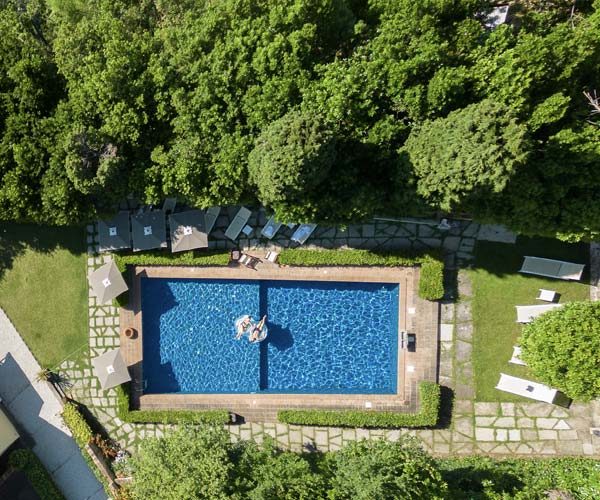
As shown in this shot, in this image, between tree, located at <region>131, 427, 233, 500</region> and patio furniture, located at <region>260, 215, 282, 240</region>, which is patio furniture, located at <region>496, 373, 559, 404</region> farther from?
tree, located at <region>131, 427, 233, 500</region>

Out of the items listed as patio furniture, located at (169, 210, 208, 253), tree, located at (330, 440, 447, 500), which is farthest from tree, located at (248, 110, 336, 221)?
tree, located at (330, 440, 447, 500)

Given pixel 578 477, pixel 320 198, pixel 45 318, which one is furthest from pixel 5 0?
pixel 578 477

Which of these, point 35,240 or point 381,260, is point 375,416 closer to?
point 381,260

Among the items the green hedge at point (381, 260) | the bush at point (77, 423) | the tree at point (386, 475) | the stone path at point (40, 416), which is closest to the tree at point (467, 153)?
the green hedge at point (381, 260)

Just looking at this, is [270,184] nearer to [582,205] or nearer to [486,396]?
[582,205]

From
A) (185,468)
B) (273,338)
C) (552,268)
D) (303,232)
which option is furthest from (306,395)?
(552,268)

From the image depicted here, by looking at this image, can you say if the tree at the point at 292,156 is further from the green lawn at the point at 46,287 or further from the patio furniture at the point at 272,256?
the green lawn at the point at 46,287
